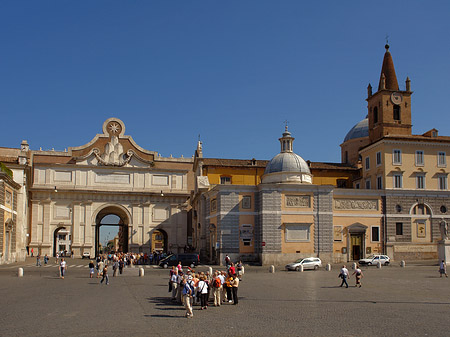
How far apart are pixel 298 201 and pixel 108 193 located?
88.0 feet

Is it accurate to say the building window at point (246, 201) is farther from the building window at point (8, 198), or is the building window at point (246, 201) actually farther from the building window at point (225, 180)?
the building window at point (8, 198)

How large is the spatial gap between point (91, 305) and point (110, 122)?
48.5m

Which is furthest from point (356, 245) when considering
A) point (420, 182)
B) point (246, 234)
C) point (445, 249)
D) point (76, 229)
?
point (76, 229)

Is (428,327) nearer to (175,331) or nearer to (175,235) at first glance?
(175,331)

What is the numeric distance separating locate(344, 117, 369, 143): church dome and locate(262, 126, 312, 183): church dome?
23.2 m

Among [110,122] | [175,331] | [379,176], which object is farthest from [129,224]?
[175,331]

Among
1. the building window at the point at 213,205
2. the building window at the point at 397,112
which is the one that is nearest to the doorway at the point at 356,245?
the building window at the point at 213,205

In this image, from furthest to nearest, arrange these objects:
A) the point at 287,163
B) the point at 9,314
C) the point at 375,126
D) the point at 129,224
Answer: the point at 129,224 < the point at 375,126 < the point at 287,163 < the point at 9,314

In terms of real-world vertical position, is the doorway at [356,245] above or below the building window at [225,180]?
below

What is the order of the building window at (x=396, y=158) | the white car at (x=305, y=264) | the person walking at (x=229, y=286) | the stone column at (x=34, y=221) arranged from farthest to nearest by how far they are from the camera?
the stone column at (x=34, y=221), the building window at (x=396, y=158), the white car at (x=305, y=264), the person walking at (x=229, y=286)

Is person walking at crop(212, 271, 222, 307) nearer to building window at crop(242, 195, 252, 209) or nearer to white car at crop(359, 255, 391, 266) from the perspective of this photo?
building window at crop(242, 195, 252, 209)

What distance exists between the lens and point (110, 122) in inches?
2648

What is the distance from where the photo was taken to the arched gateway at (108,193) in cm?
6414

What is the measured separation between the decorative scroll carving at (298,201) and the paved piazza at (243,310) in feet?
58.3
